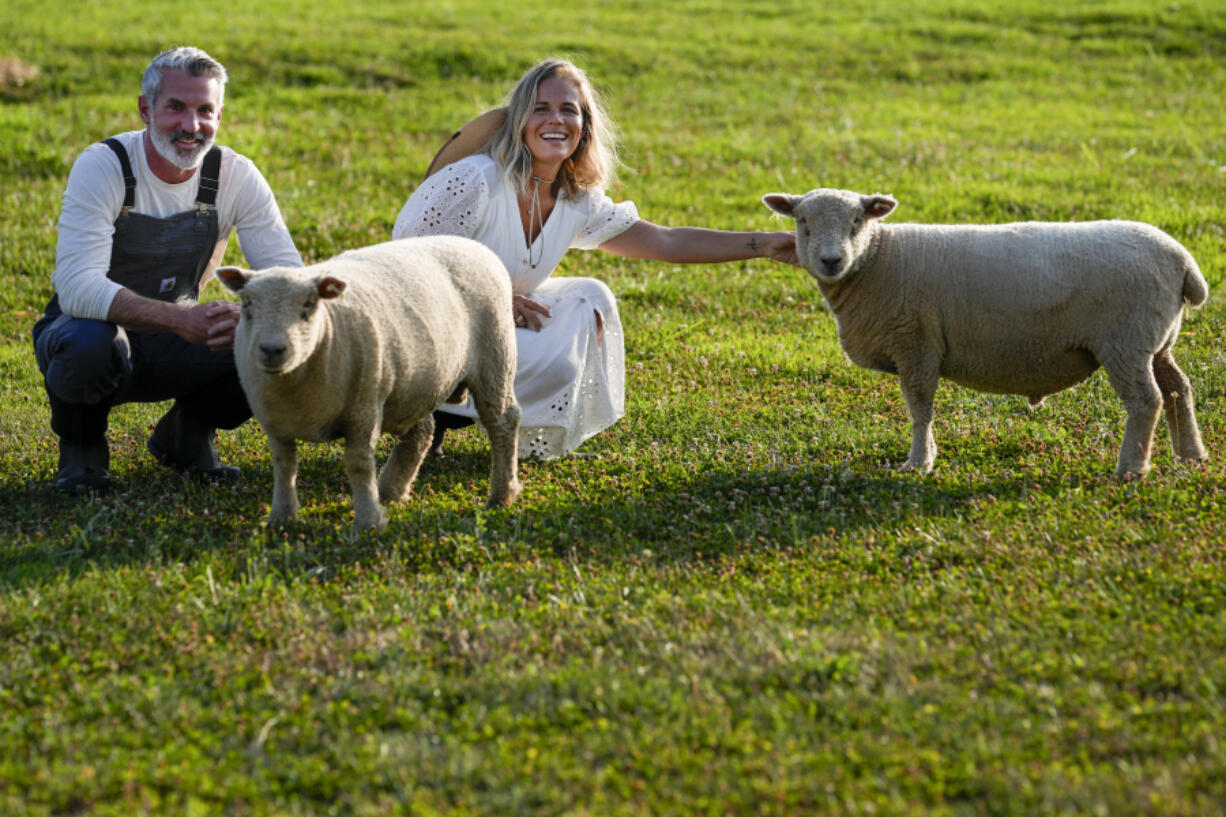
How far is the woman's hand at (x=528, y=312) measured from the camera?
23.5 ft

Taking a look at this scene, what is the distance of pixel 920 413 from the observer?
257 inches

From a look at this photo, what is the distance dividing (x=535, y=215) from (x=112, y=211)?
232 centimetres

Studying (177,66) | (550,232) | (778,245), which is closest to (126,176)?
(177,66)

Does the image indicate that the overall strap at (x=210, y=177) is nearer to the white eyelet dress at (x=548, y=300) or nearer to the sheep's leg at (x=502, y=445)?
the white eyelet dress at (x=548, y=300)

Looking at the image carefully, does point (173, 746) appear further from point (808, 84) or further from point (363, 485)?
point (808, 84)

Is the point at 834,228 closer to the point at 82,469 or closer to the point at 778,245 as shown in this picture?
the point at 778,245

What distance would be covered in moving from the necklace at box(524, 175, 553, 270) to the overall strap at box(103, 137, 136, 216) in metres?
2.15

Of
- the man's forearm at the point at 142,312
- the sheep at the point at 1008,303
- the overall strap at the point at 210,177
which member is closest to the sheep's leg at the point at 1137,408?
the sheep at the point at 1008,303

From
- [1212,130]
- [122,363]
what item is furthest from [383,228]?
[1212,130]

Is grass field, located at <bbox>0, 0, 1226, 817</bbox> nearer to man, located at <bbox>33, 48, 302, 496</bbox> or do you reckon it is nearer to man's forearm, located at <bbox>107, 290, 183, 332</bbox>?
man, located at <bbox>33, 48, 302, 496</bbox>

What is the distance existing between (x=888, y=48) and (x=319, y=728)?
19216 millimetres

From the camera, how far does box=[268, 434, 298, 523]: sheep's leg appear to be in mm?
5742

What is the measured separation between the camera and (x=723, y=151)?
15062 millimetres

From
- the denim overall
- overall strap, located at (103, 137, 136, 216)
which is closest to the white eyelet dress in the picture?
the denim overall
